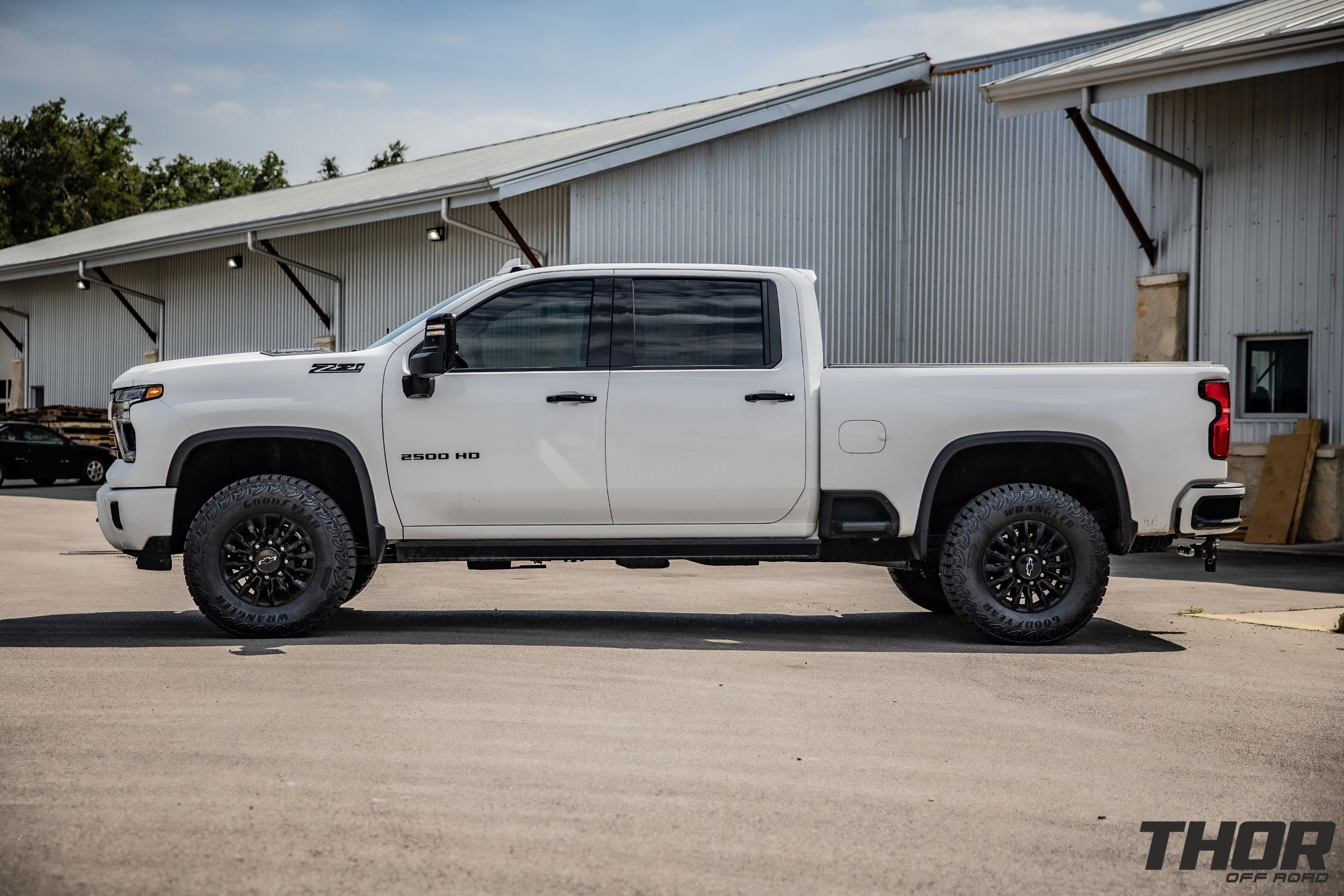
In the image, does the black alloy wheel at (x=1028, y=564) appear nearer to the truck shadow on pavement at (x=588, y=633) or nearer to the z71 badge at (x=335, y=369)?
the truck shadow on pavement at (x=588, y=633)

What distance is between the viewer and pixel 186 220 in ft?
113

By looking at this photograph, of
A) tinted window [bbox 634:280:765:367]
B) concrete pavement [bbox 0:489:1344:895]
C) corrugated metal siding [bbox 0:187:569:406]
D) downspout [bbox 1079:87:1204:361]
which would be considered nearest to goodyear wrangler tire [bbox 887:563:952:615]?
concrete pavement [bbox 0:489:1344:895]

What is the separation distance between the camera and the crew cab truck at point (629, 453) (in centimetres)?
745

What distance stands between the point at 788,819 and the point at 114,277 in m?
31.7

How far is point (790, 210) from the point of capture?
1997 cm

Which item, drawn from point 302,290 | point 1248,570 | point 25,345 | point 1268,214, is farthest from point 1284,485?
point 25,345

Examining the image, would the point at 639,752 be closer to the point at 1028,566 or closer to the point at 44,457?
the point at 1028,566

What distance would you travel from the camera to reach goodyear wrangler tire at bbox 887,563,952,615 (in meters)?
9.23

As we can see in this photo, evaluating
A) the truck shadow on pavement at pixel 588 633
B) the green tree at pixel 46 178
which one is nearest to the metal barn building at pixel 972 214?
the truck shadow on pavement at pixel 588 633

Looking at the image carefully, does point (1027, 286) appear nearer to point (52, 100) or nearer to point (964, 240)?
point (964, 240)

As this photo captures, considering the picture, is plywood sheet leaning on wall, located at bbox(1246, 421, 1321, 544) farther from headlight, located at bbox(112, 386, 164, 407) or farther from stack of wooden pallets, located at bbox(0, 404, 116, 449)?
stack of wooden pallets, located at bbox(0, 404, 116, 449)

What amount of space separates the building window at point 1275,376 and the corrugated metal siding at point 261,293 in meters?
9.74

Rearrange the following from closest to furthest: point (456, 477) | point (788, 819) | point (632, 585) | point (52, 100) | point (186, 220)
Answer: point (788, 819)
point (456, 477)
point (632, 585)
point (186, 220)
point (52, 100)

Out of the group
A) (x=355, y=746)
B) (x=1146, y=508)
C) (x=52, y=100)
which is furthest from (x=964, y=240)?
(x=52, y=100)
